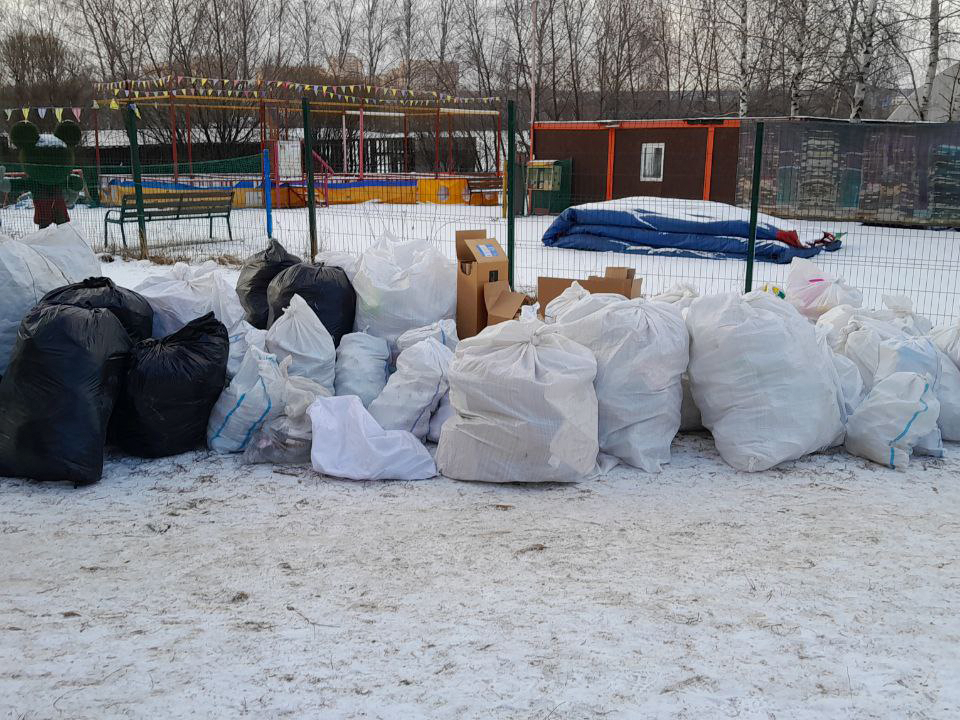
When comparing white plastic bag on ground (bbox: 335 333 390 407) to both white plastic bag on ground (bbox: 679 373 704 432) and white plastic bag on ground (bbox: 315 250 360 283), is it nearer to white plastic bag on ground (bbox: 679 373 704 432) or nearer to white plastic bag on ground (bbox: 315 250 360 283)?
white plastic bag on ground (bbox: 315 250 360 283)

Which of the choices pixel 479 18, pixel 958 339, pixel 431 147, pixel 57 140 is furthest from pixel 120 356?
pixel 479 18

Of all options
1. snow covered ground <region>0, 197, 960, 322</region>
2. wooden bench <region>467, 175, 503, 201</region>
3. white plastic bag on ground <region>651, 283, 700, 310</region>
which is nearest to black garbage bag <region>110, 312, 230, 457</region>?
white plastic bag on ground <region>651, 283, 700, 310</region>

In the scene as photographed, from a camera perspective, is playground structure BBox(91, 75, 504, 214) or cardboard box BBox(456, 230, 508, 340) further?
playground structure BBox(91, 75, 504, 214)

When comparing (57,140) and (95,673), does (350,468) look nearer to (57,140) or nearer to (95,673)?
(95,673)

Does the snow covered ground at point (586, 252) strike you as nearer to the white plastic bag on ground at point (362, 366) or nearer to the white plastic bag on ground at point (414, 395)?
the white plastic bag on ground at point (362, 366)

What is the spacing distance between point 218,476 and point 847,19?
1989 centimetres

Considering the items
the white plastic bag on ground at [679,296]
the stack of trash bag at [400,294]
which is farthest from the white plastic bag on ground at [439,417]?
the white plastic bag on ground at [679,296]

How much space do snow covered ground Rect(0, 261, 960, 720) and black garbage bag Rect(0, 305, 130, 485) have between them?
122mm

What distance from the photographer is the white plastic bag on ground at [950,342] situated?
432 cm

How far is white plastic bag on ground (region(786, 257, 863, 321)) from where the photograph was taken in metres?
5.08

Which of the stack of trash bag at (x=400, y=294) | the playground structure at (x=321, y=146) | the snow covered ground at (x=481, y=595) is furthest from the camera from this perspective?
the playground structure at (x=321, y=146)

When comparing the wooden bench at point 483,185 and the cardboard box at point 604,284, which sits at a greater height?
the wooden bench at point 483,185

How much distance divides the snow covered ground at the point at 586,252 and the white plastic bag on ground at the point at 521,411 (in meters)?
4.31

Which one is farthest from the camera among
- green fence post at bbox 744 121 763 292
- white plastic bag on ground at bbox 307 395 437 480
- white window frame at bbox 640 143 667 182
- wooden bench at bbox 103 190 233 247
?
white window frame at bbox 640 143 667 182
